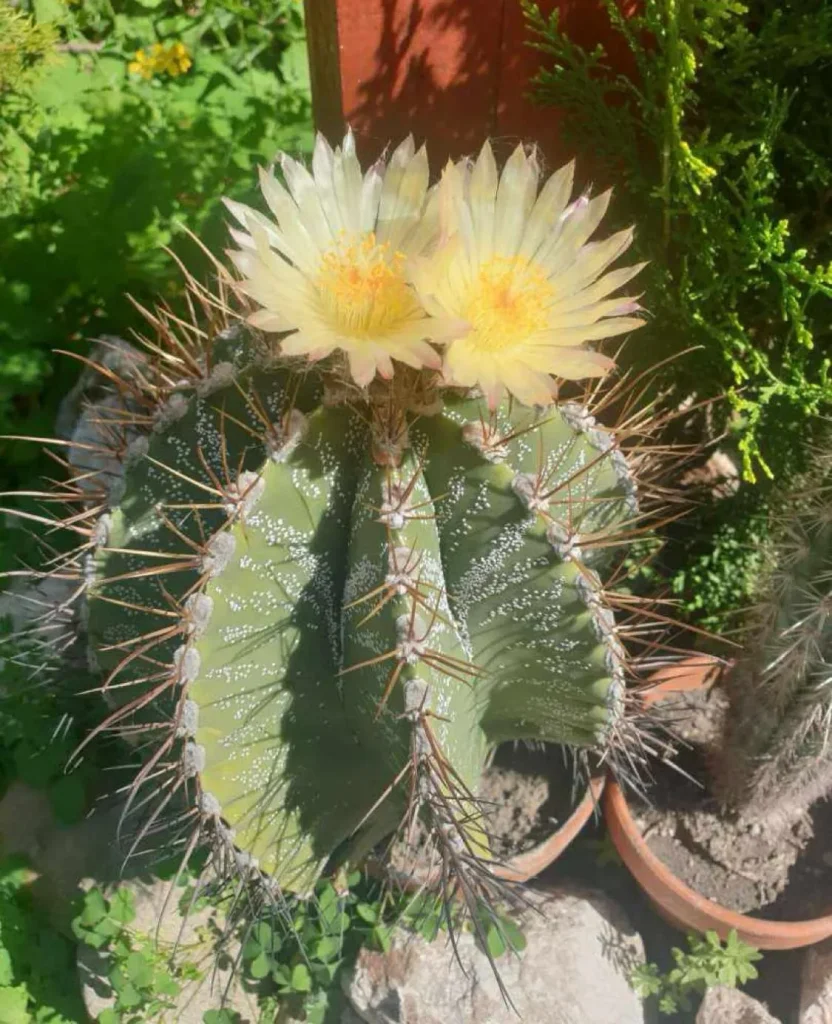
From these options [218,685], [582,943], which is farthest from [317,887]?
[218,685]

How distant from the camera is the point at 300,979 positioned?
1253 millimetres

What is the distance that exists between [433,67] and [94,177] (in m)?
0.80

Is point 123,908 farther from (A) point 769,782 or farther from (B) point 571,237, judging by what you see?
(B) point 571,237

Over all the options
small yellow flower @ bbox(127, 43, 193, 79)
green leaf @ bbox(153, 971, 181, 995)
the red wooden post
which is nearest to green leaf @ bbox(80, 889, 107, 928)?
green leaf @ bbox(153, 971, 181, 995)

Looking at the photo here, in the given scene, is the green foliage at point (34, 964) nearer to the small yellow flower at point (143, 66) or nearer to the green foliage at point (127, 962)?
the green foliage at point (127, 962)

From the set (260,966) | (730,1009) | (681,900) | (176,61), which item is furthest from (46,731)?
(176,61)

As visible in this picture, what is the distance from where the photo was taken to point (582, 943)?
51.9 inches

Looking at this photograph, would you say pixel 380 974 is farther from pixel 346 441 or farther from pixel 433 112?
pixel 433 112

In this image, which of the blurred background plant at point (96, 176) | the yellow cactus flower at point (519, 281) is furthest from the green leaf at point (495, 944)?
the blurred background plant at point (96, 176)

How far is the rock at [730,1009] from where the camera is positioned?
1.29 meters

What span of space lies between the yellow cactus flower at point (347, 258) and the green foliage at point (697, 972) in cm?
103

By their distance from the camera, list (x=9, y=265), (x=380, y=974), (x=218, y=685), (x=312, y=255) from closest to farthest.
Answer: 1. (x=312, y=255)
2. (x=218, y=685)
3. (x=380, y=974)
4. (x=9, y=265)

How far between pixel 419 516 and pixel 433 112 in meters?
0.64

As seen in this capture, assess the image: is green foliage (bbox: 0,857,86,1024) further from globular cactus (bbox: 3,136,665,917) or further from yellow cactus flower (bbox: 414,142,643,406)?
yellow cactus flower (bbox: 414,142,643,406)
